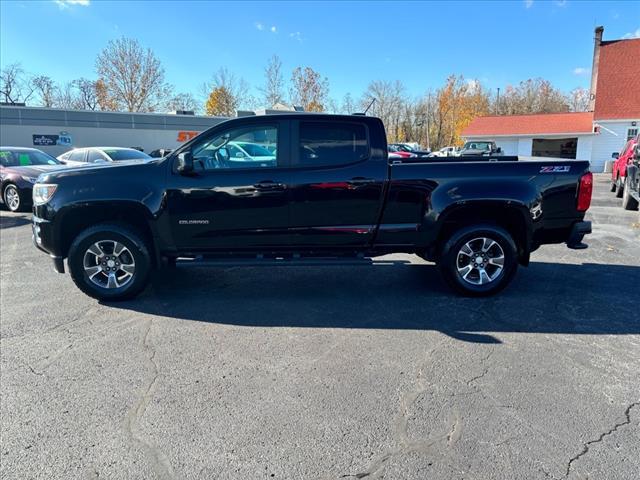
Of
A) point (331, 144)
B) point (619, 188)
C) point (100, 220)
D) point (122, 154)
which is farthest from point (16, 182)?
point (619, 188)

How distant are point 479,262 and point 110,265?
427 centimetres

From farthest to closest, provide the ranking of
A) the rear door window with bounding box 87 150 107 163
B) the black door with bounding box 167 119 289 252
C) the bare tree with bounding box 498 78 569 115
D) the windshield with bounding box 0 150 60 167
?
1. the bare tree with bounding box 498 78 569 115
2. the rear door window with bounding box 87 150 107 163
3. the windshield with bounding box 0 150 60 167
4. the black door with bounding box 167 119 289 252

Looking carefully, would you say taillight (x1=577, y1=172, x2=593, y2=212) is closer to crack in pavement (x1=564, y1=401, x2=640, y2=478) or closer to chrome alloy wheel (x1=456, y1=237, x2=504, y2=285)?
chrome alloy wheel (x1=456, y1=237, x2=504, y2=285)

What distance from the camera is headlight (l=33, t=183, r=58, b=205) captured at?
484cm

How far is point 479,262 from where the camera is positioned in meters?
5.04

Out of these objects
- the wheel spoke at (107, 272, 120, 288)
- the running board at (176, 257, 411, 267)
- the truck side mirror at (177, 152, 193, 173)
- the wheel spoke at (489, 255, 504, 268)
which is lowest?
the wheel spoke at (107, 272, 120, 288)

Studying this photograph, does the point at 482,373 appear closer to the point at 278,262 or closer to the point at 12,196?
the point at 278,262

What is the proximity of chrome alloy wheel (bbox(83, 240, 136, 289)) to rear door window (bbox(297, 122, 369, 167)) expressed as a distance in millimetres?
2276

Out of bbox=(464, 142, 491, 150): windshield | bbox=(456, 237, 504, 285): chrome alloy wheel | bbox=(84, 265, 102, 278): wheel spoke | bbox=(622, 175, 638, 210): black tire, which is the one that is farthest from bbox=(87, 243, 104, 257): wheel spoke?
bbox=(464, 142, 491, 150): windshield

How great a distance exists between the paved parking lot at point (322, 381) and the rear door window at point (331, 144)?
5.27 ft

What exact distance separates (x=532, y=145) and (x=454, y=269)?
117 ft

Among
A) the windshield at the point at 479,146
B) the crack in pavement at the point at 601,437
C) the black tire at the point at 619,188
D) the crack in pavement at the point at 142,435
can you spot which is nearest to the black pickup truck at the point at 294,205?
the crack in pavement at the point at 142,435

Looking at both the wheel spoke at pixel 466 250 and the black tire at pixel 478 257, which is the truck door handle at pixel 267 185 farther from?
the wheel spoke at pixel 466 250

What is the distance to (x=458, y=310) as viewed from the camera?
471 cm
